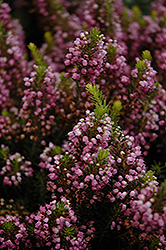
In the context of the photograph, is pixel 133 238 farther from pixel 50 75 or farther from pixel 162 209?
pixel 50 75

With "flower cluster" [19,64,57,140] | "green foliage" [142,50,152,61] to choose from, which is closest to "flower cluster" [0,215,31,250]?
"flower cluster" [19,64,57,140]

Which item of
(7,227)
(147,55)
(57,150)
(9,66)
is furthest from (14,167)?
(147,55)

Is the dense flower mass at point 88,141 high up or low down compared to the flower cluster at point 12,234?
up

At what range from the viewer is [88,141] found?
1443 millimetres

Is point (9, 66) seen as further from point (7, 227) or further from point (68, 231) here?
point (68, 231)

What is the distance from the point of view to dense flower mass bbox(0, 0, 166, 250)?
4.70 ft

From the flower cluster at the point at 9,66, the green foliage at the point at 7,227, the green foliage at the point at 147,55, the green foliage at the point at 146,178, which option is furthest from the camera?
the flower cluster at the point at 9,66

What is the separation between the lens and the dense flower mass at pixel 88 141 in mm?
1434

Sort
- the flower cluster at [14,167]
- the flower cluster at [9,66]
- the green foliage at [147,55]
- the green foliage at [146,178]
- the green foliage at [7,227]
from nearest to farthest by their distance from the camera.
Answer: the green foliage at [146,178] < the green foliage at [7,227] < the green foliage at [147,55] < the flower cluster at [14,167] < the flower cluster at [9,66]

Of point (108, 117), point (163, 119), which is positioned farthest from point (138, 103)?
point (108, 117)

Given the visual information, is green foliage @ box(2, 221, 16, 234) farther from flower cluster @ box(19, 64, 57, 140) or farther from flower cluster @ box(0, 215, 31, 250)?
flower cluster @ box(19, 64, 57, 140)

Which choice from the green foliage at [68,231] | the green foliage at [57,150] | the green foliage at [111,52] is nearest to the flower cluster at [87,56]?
the green foliage at [111,52]

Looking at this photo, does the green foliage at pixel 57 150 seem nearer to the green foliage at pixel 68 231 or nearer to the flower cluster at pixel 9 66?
the green foliage at pixel 68 231

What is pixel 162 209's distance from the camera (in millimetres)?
1232
